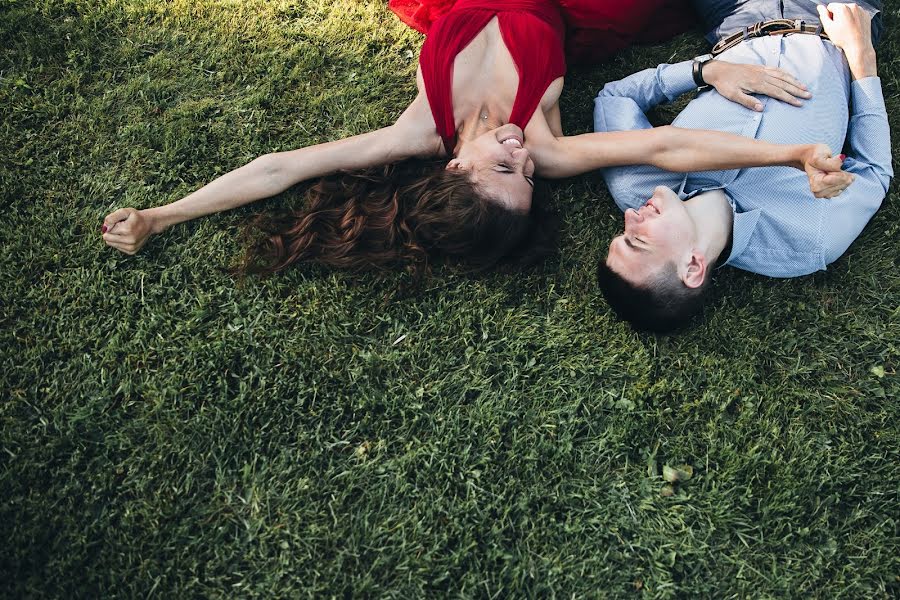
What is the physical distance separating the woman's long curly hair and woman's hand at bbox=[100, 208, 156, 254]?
23.7 inches

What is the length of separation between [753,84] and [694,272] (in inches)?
48.2

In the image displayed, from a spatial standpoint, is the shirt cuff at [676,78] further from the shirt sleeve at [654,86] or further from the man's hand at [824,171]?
the man's hand at [824,171]

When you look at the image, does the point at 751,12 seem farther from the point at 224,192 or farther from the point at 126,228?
the point at 126,228

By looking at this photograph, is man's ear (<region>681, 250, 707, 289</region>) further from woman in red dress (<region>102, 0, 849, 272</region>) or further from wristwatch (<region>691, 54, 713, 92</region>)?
wristwatch (<region>691, 54, 713, 92</region>)

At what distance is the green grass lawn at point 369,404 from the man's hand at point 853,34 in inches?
25.0

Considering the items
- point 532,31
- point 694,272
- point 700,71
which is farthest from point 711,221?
point 532,31

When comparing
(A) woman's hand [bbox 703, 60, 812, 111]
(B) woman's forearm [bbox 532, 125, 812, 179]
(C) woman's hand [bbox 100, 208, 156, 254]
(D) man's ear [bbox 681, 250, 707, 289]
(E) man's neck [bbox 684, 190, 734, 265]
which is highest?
(A) woman's hand [bbox 703, 60, 812, 111]

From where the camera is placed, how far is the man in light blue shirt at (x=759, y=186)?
3.53 meters

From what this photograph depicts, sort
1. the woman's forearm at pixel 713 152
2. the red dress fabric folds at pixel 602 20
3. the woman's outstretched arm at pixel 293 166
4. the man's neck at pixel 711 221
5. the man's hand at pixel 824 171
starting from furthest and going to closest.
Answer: the red dress fabric folds at pixel 602 20 < the woman's outstretched arm at pixel 293 166 < the man's neck at pixel 711 221 < the woman's forearm at pixel 713 152 < the man's hand at pixel 824 171

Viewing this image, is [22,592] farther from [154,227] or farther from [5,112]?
[5,112]

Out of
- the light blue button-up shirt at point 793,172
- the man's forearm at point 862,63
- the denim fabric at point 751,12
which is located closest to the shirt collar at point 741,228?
the light blue button-up shirt at point 793,172

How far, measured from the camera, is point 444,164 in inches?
155

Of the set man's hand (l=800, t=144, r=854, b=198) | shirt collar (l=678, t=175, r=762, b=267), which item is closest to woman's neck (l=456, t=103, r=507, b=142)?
shirt collar (l=678, t=175, r=762, b=267)

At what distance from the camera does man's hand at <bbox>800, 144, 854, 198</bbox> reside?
3268 millimetres
